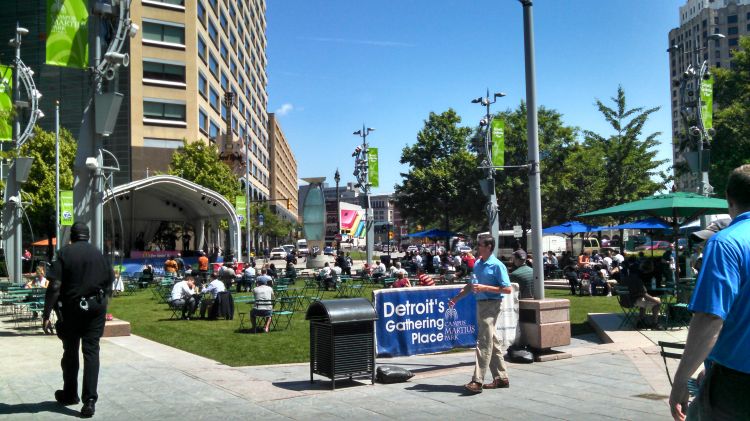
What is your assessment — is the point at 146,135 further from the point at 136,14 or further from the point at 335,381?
the point at 335,381

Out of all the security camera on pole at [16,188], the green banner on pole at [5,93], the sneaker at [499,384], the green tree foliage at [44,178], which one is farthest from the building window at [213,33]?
the sneaker at [499,384]

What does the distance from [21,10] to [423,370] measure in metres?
63.2

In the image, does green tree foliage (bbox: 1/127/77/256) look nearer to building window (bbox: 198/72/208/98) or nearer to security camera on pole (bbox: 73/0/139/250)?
building window (bbox: 198/72/208/98)

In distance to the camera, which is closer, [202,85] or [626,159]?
[626,159]

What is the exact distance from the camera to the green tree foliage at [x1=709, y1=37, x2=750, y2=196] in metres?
35.9

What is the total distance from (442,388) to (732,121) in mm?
35132

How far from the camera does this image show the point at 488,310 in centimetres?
791

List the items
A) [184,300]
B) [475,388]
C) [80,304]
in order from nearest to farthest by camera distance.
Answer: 1. [80,304]
2. [475,388]
3. [184,300]

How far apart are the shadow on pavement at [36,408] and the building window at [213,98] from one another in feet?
197

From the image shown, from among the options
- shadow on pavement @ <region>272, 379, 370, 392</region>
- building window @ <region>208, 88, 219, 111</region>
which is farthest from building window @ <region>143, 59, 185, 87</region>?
shadow on pavement @ <region>272, 379, 370, 392</region>

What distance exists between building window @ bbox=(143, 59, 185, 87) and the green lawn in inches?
1624

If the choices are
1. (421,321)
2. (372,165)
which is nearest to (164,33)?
(372,165)

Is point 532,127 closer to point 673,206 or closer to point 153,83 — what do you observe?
point 673,206

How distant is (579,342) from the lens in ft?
39.5
